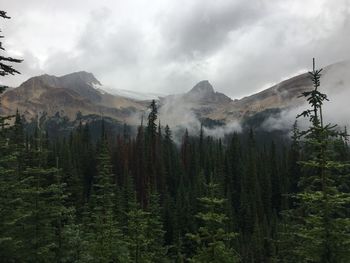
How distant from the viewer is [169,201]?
7588 centimetres

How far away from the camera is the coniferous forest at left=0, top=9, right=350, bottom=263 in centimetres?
1817

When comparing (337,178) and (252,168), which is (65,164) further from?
(337,178)

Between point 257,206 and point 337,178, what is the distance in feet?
240

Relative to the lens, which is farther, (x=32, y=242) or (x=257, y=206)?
(x=257, y=206)

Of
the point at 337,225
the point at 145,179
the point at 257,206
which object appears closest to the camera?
the point at 337,225

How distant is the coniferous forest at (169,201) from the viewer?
18.2 m

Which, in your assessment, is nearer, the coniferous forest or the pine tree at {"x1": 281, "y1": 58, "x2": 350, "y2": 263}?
the pine tree at {"x1": 281, "y1": 58, "x2": 350, "y2": 263}

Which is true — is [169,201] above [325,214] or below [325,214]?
above

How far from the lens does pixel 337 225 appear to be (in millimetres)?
17453

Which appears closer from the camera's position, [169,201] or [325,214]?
[325,214]

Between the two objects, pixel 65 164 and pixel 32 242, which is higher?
pixel 65 164

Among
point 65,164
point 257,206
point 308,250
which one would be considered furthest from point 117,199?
point 308,250

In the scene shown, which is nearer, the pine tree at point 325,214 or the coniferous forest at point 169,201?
the pine tree at point 325,214

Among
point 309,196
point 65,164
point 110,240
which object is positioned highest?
point 65,164
